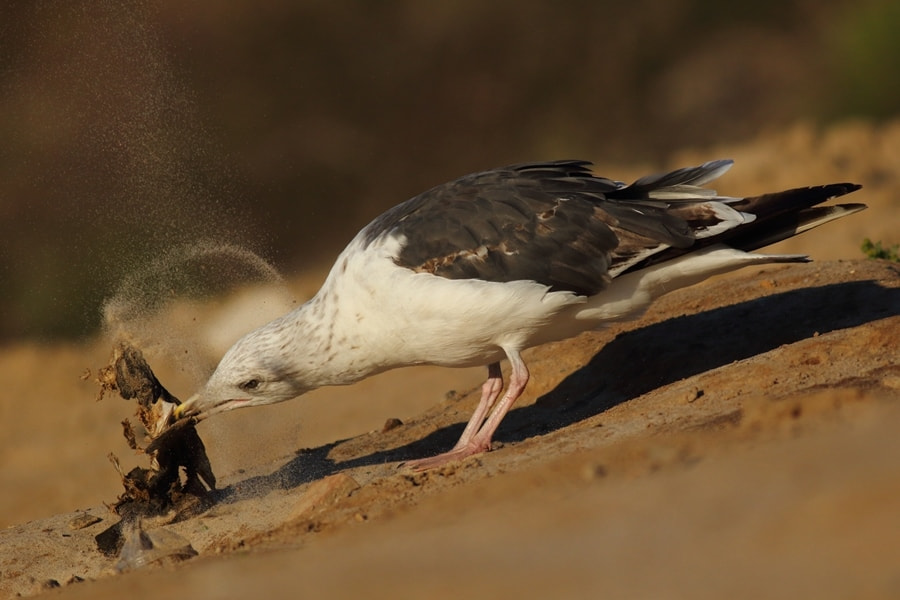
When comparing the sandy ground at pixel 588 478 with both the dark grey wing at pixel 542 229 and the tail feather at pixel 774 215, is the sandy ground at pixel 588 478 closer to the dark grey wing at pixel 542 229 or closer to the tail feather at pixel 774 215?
the tail feather at pixel 774 215

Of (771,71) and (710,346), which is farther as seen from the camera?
(771,71)

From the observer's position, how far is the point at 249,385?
7.48 metres

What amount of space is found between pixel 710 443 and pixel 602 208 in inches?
91.6

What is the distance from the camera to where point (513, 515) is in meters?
4.60

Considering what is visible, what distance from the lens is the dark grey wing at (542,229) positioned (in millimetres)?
6934

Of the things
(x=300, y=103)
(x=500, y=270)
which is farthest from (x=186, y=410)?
(x=300, y=103)

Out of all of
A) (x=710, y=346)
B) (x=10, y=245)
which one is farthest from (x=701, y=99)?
(x=710, y=346)

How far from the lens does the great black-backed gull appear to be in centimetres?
691

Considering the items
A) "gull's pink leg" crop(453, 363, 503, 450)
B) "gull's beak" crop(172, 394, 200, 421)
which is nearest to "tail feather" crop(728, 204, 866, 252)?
"gull's pink leg" crop(453, 363, 503, 450)

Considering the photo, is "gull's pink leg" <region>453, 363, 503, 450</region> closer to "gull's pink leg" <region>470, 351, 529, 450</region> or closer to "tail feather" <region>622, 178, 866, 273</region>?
"gull's pink leg" <region>470, 351, 529, 450</region>

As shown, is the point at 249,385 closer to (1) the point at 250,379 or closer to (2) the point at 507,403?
(1) the point at 250,379

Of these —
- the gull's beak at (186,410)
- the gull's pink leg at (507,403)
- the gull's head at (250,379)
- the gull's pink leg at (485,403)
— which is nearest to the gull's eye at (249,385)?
the gull's head at (250,379)

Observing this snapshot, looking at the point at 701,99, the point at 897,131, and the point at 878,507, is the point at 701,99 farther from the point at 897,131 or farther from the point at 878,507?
the point at 878,507

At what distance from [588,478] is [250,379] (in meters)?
3.04
